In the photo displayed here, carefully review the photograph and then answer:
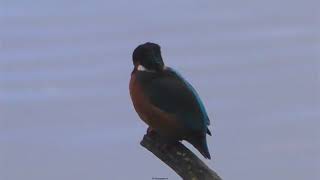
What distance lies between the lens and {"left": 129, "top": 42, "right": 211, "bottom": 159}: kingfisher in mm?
749

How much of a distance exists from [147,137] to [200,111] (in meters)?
0.11

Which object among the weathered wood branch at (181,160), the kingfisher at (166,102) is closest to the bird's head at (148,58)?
the kingfisher at (166,102)

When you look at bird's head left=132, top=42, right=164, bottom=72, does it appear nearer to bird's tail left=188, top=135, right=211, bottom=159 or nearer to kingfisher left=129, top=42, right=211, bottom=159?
kingfisher left=129, top=42, right=211, bottom=159

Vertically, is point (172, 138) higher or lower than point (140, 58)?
lower

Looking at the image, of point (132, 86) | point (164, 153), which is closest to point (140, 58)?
point (132, 86)

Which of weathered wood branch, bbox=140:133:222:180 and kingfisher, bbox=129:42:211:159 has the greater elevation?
kingfisher, bbox=129:42:211:159

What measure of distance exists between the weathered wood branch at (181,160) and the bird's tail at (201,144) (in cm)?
1

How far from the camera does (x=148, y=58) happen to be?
30.4 inches

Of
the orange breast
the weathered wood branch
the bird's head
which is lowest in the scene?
the weathered wood branch

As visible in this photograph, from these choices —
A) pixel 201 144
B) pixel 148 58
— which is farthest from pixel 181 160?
pixel 148 58

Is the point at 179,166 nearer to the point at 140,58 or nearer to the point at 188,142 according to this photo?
the point at 188,142

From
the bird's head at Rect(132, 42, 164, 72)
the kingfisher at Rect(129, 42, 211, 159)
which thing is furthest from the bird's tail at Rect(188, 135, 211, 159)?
the bird's head at Rect(132, 42, 164, 72)

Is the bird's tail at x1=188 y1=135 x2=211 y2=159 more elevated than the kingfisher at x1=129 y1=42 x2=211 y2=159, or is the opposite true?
the kingfisher at x1=129 y1=42 x2=211 y2=159

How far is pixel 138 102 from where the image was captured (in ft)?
2.55
